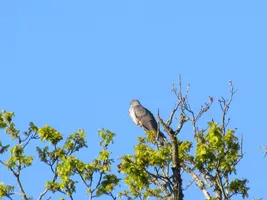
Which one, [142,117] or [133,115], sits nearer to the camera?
[142,117]

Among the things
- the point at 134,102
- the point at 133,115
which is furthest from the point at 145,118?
the point at 134,102

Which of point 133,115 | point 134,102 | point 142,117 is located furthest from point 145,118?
point 134,102

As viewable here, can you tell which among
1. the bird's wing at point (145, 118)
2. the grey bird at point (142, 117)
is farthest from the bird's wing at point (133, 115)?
the bird's wing at point (145, 118)

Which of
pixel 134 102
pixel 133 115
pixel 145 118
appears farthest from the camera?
pixel 134 102

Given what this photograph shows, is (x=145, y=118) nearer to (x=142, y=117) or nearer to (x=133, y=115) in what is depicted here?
(x=142, y=117)

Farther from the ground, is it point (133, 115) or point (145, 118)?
point (133, 115)

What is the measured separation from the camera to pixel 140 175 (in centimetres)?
1634

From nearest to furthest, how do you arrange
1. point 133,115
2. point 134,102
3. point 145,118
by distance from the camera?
point 145,118 < point 133,115 < point 134,102

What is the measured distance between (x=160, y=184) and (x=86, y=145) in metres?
2.12

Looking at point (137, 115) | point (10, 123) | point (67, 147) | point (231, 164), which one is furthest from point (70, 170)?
point (137, 115)

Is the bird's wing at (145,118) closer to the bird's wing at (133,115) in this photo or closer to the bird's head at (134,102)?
the bird's wing at (133,115)

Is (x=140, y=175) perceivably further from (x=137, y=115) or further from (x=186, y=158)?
(x=137, y=115)

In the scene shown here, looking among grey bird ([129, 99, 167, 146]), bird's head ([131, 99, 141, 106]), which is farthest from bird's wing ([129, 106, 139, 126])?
bird's head ([131, 99, 141, 106])

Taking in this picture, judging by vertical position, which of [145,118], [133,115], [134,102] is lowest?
[145,118]
